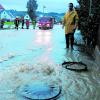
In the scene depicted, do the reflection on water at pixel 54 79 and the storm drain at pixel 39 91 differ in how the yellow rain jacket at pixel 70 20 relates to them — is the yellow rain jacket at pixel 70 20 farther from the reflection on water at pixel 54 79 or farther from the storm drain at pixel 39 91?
the storm drain at pixel 39 91

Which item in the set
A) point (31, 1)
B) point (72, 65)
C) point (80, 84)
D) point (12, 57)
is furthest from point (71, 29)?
point (31, 1)

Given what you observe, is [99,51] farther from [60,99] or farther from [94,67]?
[60,99]

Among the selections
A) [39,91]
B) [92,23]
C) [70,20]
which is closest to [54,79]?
[39,91]

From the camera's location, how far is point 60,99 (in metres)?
6.92

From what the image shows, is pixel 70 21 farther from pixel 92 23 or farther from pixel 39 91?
pixel 39 91

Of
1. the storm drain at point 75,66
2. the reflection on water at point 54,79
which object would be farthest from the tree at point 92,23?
the reflection on water at point 54,79

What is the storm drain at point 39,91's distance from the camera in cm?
693

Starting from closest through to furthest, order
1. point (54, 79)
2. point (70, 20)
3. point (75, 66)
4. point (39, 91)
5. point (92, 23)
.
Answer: point (39, 91) < point (54, 79) < point (75, 66) < point (92, 23) < point (70, 20)

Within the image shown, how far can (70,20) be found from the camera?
49.1ft

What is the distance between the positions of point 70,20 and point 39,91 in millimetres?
8014

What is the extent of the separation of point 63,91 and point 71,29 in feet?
26.1

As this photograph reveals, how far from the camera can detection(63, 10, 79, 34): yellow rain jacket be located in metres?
14.8

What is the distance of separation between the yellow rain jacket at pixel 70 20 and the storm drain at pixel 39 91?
728cm

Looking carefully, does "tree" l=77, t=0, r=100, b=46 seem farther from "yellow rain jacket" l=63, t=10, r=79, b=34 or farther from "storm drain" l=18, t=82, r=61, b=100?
"storm drain" l=18, t=82, r=61, b=100
